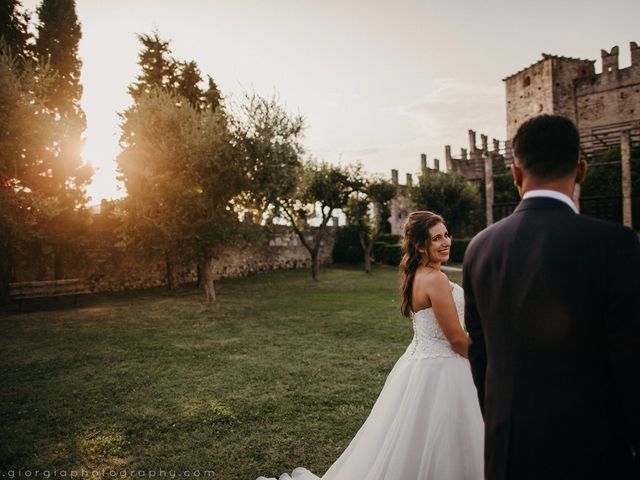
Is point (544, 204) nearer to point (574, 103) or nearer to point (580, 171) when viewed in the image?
point (580, 171)

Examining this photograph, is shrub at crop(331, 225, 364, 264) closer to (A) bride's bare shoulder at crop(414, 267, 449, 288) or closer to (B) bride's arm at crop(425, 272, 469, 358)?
(A) bride's bare shoulder at crop(414, 267, 449, 288)

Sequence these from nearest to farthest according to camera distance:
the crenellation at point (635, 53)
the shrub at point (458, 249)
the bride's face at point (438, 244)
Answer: the bride's face at point (438, 244) < the shrub at point (458, 249) < the crenellation at point (635, 53)

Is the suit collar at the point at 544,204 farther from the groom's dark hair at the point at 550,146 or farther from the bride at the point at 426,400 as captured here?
the bride at the point at 426,400

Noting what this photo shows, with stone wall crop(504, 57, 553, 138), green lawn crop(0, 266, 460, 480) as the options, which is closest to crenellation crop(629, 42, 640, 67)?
→ stone wall crop(504, 57, 553, 138)

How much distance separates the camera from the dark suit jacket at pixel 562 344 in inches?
58.6

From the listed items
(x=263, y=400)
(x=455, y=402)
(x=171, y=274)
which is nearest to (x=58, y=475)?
(x=263, y=400)

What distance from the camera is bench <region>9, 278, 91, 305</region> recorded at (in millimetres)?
13617

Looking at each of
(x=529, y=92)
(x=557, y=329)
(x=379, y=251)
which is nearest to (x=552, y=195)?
(x=557, y=329)

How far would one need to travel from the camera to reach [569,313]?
1565mm

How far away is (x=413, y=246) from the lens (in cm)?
343

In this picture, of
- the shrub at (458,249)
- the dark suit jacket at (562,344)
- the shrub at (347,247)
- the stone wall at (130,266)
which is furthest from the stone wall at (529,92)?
the dark suit jacket at (562,344)

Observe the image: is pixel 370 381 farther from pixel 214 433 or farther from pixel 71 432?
pixel 71 432

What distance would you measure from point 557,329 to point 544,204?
509 mm

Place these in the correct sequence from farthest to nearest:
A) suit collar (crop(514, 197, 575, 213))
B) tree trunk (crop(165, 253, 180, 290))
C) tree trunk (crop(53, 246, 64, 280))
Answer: tree trunk (crop(165, 253, 180, 290)), tree trunk (crop(53, 246, 64, 280)), suit collar (crop(514, 197, 575, 213))
